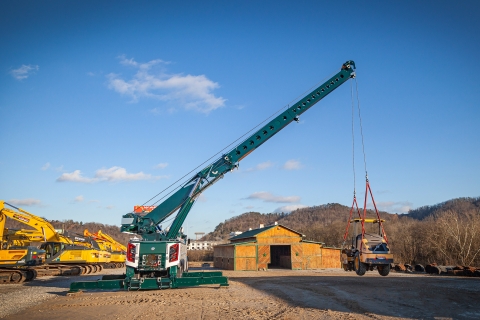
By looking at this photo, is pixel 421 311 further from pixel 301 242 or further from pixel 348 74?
pixel 301 242

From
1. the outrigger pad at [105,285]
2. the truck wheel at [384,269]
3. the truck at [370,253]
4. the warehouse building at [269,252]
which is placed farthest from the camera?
the warehouse building at [269,252]

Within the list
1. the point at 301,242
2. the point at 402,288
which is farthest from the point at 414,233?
the point at 402,288

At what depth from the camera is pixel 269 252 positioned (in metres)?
39.6

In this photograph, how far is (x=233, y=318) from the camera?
1028cm

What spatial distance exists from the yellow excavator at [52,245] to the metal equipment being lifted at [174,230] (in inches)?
543

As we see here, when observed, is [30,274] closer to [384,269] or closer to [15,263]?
[15,263]

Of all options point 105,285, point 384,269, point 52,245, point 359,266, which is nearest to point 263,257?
point 52,245

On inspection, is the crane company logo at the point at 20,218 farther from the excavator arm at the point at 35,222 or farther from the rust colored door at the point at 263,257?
the rust colored door at the point at 263,257

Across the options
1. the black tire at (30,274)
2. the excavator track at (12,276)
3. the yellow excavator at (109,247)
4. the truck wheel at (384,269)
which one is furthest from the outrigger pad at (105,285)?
the yellow excavator at (109,247)

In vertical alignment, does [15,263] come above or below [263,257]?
above

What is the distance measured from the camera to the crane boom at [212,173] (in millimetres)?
17172

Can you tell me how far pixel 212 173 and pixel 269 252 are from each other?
23.5 m

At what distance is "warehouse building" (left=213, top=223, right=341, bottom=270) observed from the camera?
38.6 m

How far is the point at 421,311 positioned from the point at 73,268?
28434mm
